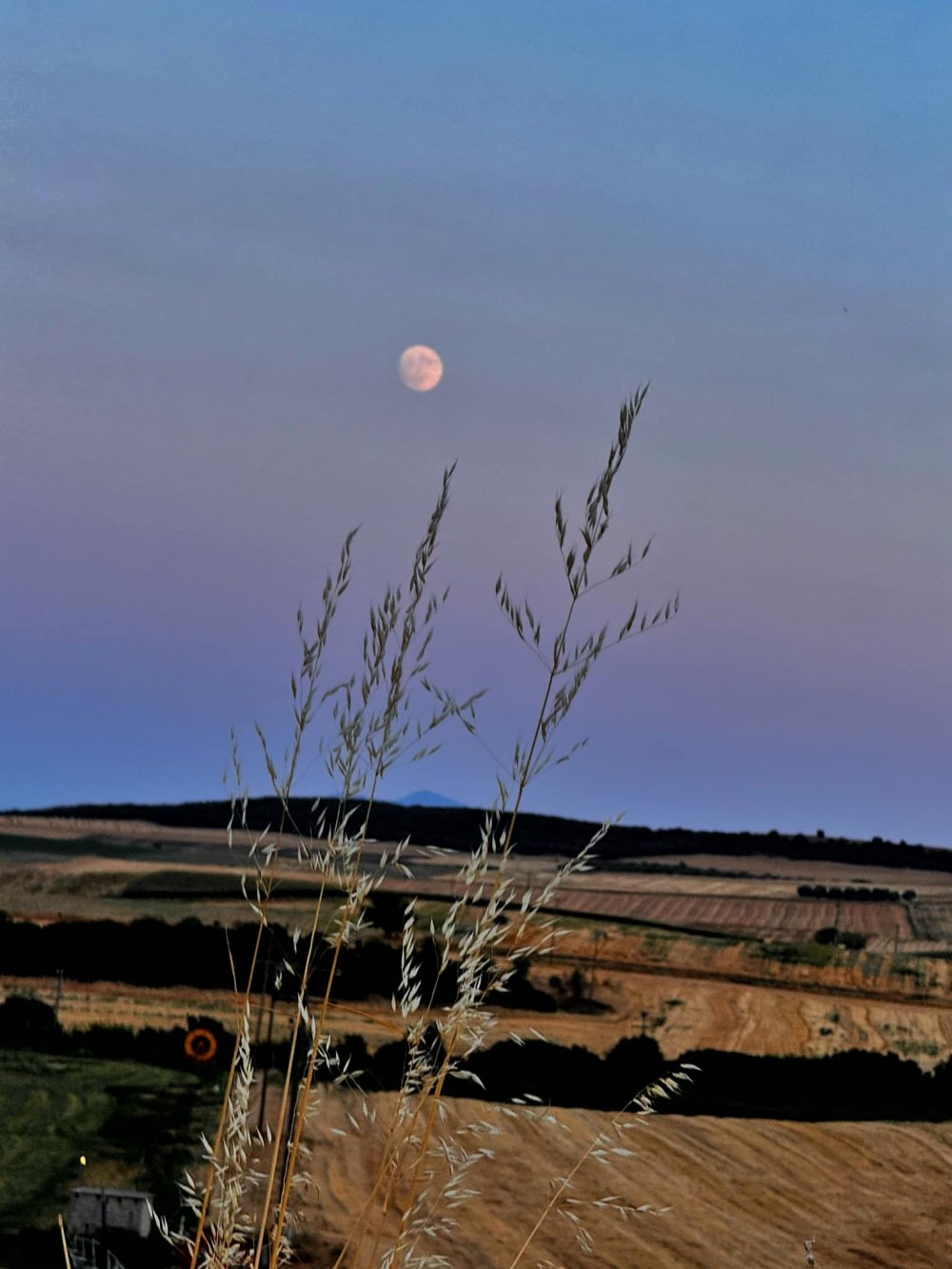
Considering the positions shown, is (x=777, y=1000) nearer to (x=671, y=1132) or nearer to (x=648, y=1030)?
(x=648, y=1030)

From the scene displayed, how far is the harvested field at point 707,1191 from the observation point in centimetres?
1337

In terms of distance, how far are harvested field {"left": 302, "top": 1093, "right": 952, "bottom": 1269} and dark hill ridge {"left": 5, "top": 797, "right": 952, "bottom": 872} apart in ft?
72.6

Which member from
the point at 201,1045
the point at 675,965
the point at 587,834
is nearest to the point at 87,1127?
the point at 201,1045

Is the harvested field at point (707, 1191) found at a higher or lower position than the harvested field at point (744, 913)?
lower

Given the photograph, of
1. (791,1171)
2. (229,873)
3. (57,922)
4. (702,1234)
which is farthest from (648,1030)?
(229,873)

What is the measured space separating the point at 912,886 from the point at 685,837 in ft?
41.6

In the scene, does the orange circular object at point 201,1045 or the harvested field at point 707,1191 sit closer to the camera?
the harvested field at point 707,1191

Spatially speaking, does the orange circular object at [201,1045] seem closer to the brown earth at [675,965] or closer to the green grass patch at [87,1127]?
the green grass patch at [87,1127]

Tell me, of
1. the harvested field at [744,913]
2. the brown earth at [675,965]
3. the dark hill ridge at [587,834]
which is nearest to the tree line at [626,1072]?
the brown earth at [675,965]

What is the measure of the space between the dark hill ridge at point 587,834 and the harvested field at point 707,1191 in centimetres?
2212

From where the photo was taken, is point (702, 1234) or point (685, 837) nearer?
point (702, 1234)

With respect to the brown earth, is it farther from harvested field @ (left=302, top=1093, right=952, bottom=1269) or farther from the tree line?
harvested field @ (left=302, top=1093, right=952, bottom=1269)

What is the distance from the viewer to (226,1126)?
11.4 ft

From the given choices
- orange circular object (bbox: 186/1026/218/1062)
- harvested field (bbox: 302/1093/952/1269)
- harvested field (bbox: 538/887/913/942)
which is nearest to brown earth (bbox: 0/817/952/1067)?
harvested field (bbox: 538/887/913/942)
